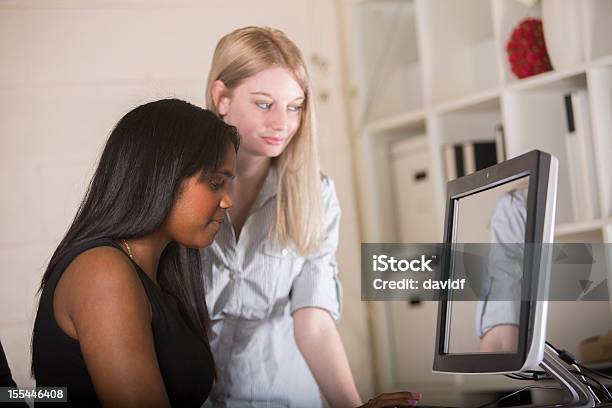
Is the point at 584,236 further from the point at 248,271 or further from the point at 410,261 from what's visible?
the point at 248,271

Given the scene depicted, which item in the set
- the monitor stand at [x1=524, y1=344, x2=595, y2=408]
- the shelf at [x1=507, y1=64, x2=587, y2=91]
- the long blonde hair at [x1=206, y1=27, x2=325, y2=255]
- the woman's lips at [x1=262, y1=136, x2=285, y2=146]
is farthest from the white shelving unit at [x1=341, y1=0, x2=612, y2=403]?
the monitor stand at [x1=524, y1=344, x2=595, y2=408]

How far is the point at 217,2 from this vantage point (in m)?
2.37

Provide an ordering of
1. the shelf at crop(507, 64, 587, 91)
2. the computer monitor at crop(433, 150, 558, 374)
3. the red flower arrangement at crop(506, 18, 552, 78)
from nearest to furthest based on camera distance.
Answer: the computer monitor at crop(433, 150, 558, 374), the shelf at crop(507, 64, 587, 91), the red flower arrangement at crop(506, 18, 552, 78)

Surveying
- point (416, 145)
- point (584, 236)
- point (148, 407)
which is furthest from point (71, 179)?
point (584, 236)

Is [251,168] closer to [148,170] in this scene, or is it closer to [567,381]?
[148,170]

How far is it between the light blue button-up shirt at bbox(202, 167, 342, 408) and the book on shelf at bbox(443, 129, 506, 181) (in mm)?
590

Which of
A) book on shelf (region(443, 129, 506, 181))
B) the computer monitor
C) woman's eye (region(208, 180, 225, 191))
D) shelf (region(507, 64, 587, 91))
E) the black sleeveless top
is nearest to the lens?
the computer monitor

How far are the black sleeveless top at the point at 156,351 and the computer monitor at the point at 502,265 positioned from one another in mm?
445

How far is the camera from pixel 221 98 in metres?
2.17

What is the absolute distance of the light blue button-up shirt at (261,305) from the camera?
7.02 ft

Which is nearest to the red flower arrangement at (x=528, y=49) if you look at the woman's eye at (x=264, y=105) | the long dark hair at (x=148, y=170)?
the woman's eye at (x=264, y=105)

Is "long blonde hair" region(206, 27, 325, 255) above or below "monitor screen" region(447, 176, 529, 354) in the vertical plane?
above

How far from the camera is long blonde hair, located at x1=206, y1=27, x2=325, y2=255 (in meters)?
2.19

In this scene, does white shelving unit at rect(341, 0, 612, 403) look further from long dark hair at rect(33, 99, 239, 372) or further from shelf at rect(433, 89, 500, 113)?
long dark hair at rect(33, 99, 239, 372)
